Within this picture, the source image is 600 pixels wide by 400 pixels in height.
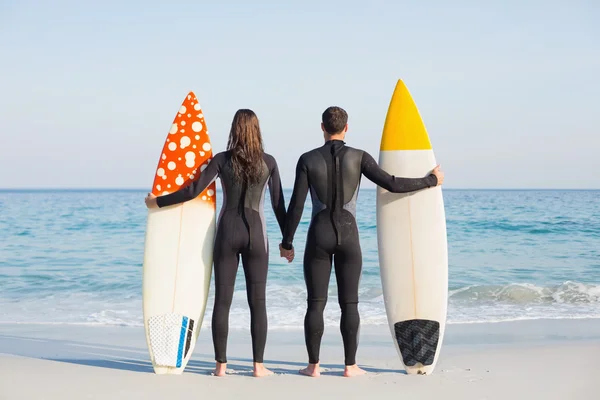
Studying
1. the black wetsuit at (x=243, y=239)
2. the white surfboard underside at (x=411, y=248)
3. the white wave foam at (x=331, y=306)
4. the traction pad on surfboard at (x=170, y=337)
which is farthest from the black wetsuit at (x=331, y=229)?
the white wave foam at (x=331, y=306)

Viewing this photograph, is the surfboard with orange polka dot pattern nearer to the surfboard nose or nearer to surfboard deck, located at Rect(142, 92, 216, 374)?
surfboard deck, located at Rect(142, 92, 216, 374)

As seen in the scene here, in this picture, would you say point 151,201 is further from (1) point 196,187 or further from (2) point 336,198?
(2) point 336,198

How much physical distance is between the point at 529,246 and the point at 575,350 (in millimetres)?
9257

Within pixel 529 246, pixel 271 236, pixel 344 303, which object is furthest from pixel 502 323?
pixel 271 236

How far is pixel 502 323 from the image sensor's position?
237 inches

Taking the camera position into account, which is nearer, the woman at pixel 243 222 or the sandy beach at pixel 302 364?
the sandy beach at pixel 302 364

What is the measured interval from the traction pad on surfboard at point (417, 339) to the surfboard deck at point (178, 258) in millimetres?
1203

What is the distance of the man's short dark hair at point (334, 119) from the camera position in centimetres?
369

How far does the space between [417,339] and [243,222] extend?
1270mm

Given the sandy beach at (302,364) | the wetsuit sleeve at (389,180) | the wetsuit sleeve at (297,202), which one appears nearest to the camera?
the sandy beach at (302,364)

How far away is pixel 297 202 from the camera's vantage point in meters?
3.63

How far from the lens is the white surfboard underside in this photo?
4.11m

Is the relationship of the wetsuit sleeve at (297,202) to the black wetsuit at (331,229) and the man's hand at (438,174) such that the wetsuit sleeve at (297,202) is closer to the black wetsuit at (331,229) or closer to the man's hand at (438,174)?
the black wetsuit at (331,229)

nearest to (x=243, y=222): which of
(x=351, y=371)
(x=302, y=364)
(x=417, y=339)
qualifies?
(x=351, y=371)
